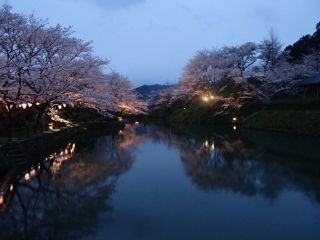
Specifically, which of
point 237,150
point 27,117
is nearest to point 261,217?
point 237,150

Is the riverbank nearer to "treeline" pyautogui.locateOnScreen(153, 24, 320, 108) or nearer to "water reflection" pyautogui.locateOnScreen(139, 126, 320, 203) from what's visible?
"water reflection" pyautogui.locateOnScreen(139, 126, 320, 203)

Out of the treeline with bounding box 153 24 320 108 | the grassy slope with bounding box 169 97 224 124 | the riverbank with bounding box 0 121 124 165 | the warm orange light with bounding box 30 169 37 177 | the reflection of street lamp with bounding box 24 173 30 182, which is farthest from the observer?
the grassy slope with bounding box 169 97 224 124

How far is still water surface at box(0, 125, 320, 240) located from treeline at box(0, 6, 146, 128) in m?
3.34

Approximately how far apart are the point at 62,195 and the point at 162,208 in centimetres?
291

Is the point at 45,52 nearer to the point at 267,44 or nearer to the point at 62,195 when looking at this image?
the point at 62,195

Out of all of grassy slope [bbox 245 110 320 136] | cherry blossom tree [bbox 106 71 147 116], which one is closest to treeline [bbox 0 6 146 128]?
grassy slope [bbox 245 110 320 136]

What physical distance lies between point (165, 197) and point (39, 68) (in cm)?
1171

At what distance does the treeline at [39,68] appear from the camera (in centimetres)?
1761

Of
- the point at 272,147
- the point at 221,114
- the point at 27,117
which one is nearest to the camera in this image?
the point at 272,147

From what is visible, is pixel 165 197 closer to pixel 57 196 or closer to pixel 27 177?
pixel 57 196

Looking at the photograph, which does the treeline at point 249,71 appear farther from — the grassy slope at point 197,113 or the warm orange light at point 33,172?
the warm orange light at point 33,172

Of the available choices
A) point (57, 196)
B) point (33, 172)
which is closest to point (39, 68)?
point (33, 172)

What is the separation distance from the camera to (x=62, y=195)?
34.7 feet

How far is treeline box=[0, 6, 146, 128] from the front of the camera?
57.8 ft
